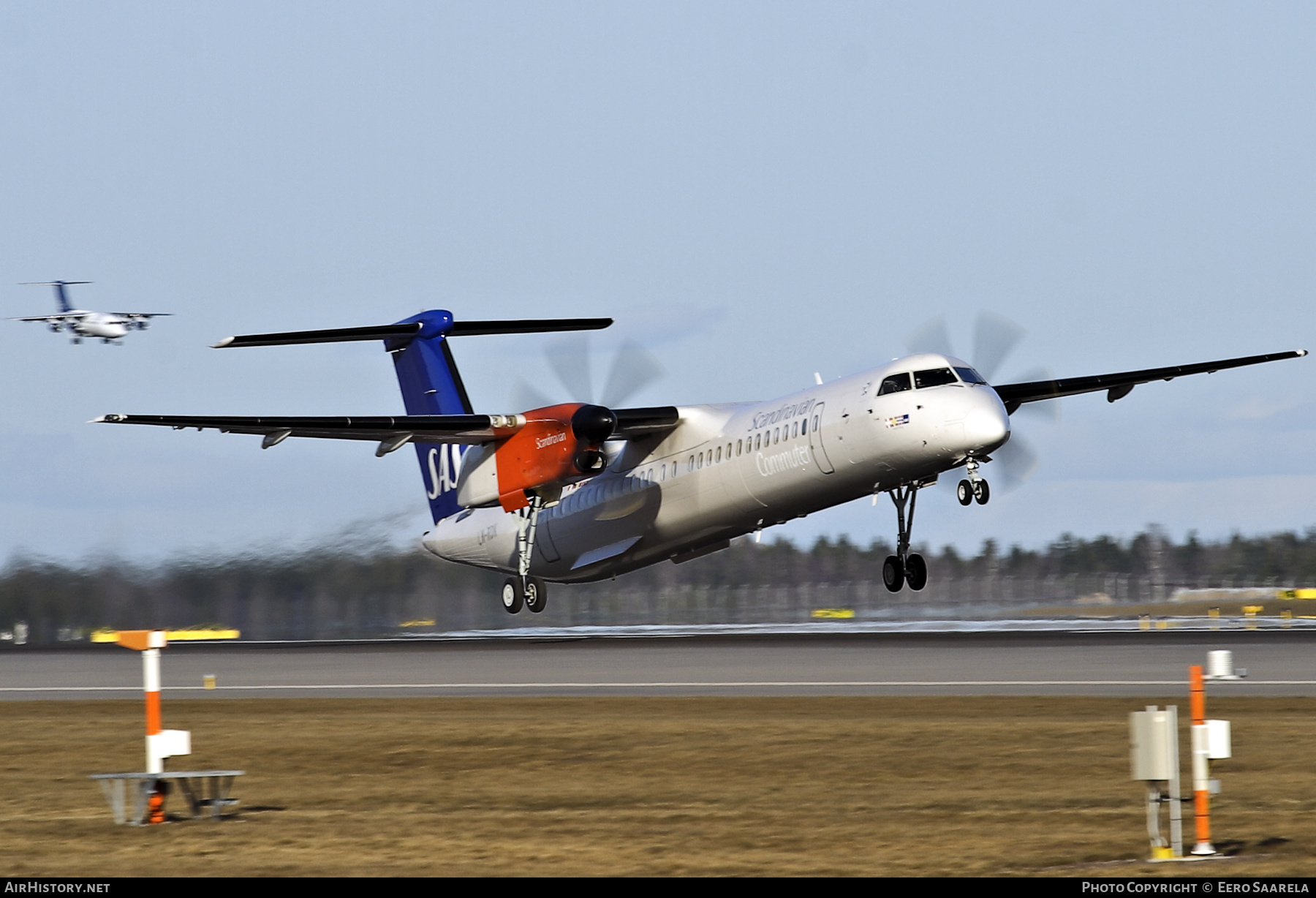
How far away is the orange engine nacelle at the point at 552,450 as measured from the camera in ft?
91.1

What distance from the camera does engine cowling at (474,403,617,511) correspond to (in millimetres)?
27766

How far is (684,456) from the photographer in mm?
28688

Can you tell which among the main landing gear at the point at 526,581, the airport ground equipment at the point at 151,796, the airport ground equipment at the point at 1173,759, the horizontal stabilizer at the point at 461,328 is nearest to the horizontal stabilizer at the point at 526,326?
the horizontal stabilizer at the point at 461,328

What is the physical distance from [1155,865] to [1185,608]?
3944 centimetres

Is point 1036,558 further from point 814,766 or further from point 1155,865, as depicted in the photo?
point 1155,865

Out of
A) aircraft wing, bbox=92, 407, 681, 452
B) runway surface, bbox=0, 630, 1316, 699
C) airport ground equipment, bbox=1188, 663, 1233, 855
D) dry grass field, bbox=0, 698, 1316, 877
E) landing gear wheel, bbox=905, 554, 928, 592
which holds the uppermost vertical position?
aircraft wing, bbox=92, 407, 681, 452

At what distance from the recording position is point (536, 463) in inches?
1121

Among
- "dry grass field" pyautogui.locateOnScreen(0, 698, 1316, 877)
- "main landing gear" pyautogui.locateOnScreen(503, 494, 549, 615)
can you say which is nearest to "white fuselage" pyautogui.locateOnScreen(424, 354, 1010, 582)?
"main landing gear" pyautogui.locateOnScreen(503, 494, 549, 615)

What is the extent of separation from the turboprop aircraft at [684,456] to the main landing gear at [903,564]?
0.03 metres

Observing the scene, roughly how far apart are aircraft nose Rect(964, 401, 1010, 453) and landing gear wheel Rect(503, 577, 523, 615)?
11.9m

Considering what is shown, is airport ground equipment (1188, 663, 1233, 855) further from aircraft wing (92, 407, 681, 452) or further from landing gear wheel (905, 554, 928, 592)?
aircraft wing (92, 407, 681, 452)

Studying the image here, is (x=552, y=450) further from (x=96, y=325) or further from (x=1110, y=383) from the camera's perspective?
(x=96, y=325)

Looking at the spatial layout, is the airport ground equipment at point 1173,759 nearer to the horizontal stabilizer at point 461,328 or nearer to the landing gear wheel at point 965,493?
the landing gear wheel at point 965,493

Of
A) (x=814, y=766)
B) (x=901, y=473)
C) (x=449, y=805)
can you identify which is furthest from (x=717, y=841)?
(x=901, y=473)
